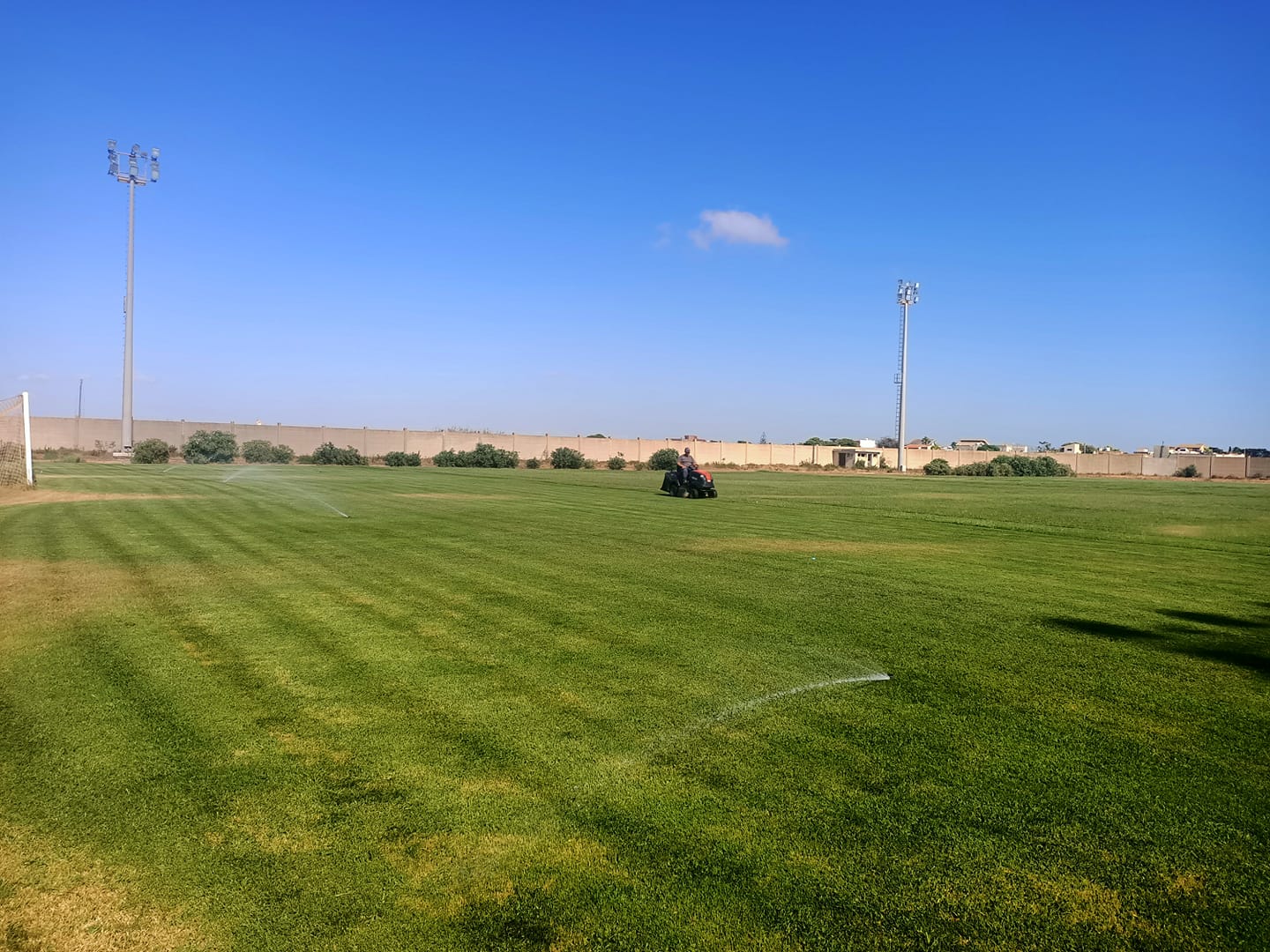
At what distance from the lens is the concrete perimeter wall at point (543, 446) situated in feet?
209

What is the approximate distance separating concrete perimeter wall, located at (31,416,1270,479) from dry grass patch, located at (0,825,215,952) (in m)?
67.9

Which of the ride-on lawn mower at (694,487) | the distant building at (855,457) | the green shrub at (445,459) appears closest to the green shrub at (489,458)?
the green shrub at (445,459)

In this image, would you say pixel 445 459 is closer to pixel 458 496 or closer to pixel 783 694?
pixel 458 496

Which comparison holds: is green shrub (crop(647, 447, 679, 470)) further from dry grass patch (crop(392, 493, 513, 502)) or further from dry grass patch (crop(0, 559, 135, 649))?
dry grass patch (crop(0, 559, 135, 649))

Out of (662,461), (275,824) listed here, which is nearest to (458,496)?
(275,824)

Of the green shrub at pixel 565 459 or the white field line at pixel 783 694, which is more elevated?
the green shrub at pixel 565 459

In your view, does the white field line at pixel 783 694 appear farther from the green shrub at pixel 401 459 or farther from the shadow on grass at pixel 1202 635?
the green shrub at pixel 401 459

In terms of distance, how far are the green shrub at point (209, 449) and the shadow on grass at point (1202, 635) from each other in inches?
2473

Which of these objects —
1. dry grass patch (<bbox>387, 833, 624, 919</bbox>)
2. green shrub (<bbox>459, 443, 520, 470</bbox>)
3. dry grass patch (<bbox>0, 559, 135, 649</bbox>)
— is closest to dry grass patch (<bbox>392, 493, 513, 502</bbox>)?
dry grass patch (<bbox>0, 559, 135, 649</bbox>)

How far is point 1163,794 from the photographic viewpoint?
14.2 feet

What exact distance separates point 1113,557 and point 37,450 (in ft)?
237

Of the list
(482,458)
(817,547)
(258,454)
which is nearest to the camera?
(817,547)

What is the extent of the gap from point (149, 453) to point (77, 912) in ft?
196

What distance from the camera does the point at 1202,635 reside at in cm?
807
